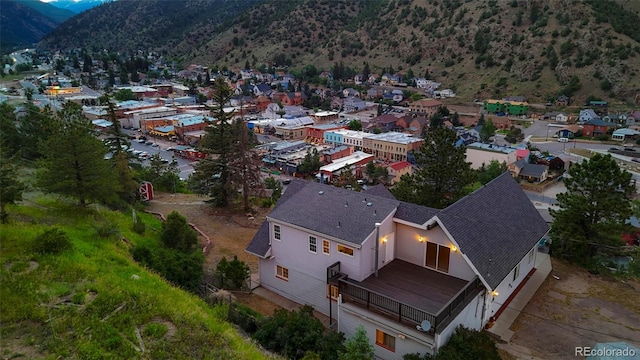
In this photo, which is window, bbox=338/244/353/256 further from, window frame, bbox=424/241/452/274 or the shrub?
the shrub

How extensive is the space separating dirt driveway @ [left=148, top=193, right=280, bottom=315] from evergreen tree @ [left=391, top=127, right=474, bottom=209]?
8.83 metres

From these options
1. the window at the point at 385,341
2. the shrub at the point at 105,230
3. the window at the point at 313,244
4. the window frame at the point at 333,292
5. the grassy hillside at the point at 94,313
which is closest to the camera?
the grassy hillside at the point at 94,313

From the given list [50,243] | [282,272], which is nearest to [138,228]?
[282,272]

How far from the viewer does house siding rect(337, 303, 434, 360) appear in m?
11.4

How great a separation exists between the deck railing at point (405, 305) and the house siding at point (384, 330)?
0.59ft

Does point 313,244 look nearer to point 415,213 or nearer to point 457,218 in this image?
point 415,213

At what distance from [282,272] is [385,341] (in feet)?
16.9

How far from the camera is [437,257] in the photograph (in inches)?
554

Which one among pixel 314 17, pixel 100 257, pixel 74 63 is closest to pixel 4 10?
pixel 74 63

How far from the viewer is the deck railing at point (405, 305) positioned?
11211 mm

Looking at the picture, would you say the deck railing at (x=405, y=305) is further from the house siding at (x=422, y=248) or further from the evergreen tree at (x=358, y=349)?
the evergreen tree at (x=358, y=349)

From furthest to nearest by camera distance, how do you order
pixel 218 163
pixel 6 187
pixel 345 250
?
pixel 218 163, pixel 345 250, pixel 6 187

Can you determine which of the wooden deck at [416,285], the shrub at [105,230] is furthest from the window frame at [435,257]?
the shrub at [105,230]

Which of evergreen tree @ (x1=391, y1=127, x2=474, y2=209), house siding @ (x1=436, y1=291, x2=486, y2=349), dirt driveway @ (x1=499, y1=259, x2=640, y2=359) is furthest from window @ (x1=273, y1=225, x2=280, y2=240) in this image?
evergreen tree @ (x1=391, y1=127, x2=474, y2=209)
